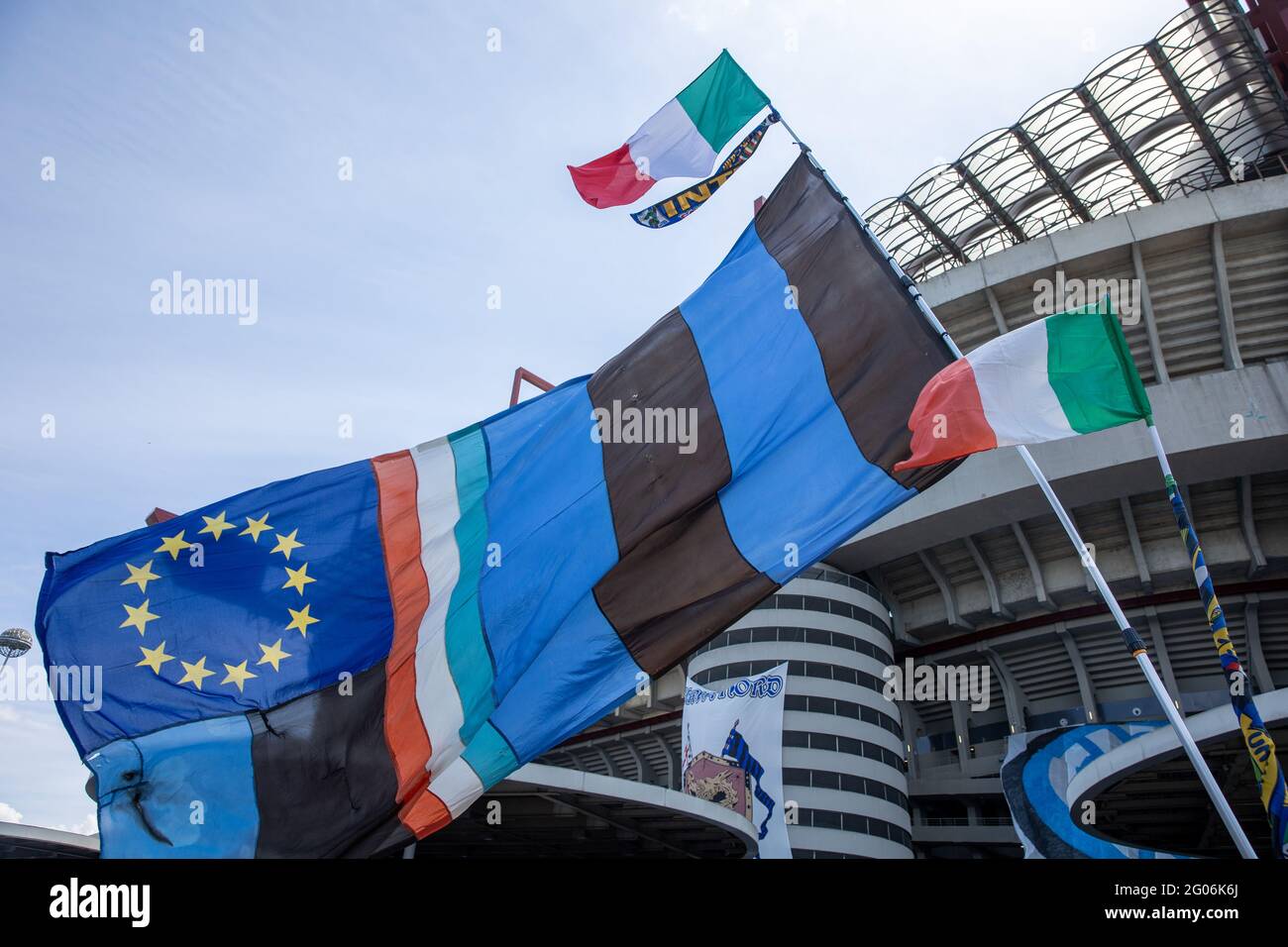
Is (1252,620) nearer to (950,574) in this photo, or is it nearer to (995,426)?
(950,574)

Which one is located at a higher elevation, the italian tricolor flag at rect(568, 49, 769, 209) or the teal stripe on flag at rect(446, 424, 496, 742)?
the italian tricolor flag at rect(568, 49, 769, 209)

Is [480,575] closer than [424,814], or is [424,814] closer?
[424,814]

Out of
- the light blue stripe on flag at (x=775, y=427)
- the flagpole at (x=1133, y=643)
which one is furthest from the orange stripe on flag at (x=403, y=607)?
the flagpole at (x=1133, y=643)

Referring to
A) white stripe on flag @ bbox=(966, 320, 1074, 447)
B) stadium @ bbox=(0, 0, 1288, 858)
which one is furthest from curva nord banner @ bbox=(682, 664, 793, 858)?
white stripe on flag @ bbox=(966, 320, 1074, 447)

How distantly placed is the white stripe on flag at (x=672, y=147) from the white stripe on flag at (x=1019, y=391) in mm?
4689

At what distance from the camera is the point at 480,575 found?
828 centimetres

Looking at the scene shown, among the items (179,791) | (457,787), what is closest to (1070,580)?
(457,787)

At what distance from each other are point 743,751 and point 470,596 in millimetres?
23749

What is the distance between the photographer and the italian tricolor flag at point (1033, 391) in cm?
665

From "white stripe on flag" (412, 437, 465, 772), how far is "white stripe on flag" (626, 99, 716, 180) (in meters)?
4.30

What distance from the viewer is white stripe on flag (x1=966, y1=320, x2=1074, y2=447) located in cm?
676

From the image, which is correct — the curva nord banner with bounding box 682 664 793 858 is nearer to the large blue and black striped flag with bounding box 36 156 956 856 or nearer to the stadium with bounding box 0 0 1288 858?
the stadium with bounding box 0 0 1288 858

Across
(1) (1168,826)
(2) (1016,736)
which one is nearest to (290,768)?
(2) (1016,736)

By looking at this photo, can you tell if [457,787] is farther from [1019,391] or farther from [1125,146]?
[1125,146]
